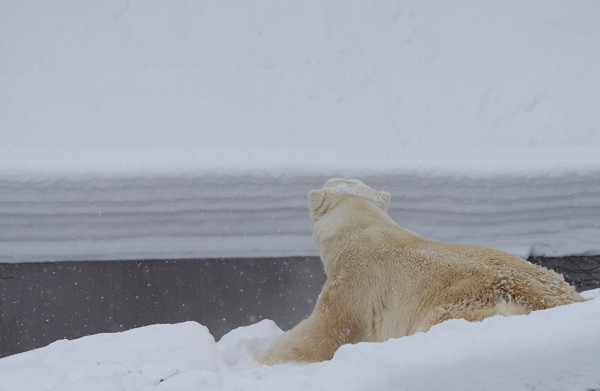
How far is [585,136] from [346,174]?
1.59 meters

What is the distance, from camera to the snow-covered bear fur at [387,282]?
151 centimetres

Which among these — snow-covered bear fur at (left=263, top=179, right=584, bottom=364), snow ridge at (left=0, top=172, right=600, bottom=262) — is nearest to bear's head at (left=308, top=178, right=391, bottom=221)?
snow-covered bear fur at (left=263, top=179, right=584, bottom=364)

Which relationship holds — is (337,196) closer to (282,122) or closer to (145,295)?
(145,295)

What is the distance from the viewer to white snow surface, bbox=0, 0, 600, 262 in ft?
9.63

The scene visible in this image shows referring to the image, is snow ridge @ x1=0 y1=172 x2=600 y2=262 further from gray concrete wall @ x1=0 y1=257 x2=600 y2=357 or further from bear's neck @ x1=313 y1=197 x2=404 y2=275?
bear's neck @ x1=313 y1=197 x2=404 y2=275

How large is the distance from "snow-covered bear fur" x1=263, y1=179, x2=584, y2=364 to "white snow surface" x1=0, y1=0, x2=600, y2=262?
2.73 ft

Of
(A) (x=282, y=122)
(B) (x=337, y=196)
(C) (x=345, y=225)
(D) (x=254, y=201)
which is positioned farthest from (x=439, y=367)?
(A) (x=282, y=122)

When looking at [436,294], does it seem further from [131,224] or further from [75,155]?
[75,155]

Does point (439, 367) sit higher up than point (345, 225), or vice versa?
point (345, 225)

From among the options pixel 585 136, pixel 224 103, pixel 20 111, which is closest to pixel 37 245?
pixel 20 111

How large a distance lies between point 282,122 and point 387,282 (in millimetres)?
2020

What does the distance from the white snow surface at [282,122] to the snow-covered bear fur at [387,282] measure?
83 cm

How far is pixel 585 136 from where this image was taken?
354 cm

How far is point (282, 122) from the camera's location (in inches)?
144
